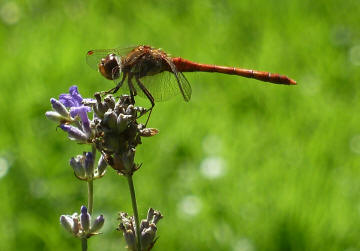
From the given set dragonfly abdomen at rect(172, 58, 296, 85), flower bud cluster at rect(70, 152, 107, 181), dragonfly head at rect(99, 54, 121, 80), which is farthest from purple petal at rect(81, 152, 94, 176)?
dragonfly abdomen at rect(172, 58, 296, 85)

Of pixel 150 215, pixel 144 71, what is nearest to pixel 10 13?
pixel 144 71

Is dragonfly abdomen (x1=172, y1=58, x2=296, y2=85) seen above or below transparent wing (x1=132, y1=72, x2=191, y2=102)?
above

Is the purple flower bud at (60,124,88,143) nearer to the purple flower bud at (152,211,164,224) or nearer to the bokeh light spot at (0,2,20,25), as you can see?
the purple flower bud at (152,211,164,224)

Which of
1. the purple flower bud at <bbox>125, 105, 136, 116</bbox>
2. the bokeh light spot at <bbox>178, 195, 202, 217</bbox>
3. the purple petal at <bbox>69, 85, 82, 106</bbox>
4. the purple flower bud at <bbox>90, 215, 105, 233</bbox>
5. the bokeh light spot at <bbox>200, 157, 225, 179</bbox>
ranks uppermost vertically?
the purple petal at <bbox>69, 85, 82, 106</bbox>

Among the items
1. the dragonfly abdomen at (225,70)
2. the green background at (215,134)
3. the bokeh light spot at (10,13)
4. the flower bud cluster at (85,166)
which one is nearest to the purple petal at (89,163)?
the flower bud cluster at (85,166)

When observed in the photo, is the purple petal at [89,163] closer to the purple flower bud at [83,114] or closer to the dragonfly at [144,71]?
the purple flower bud at [83,114]

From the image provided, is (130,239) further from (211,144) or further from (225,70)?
(211,144)

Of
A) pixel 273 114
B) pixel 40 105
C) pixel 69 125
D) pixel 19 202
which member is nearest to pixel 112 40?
pixel 40 105

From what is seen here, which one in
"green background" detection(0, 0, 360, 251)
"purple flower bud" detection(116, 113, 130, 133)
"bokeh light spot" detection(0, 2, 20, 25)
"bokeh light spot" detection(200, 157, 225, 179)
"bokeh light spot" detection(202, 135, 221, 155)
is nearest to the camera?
"purple flower bud" detection(116, 113, 130, 133)
